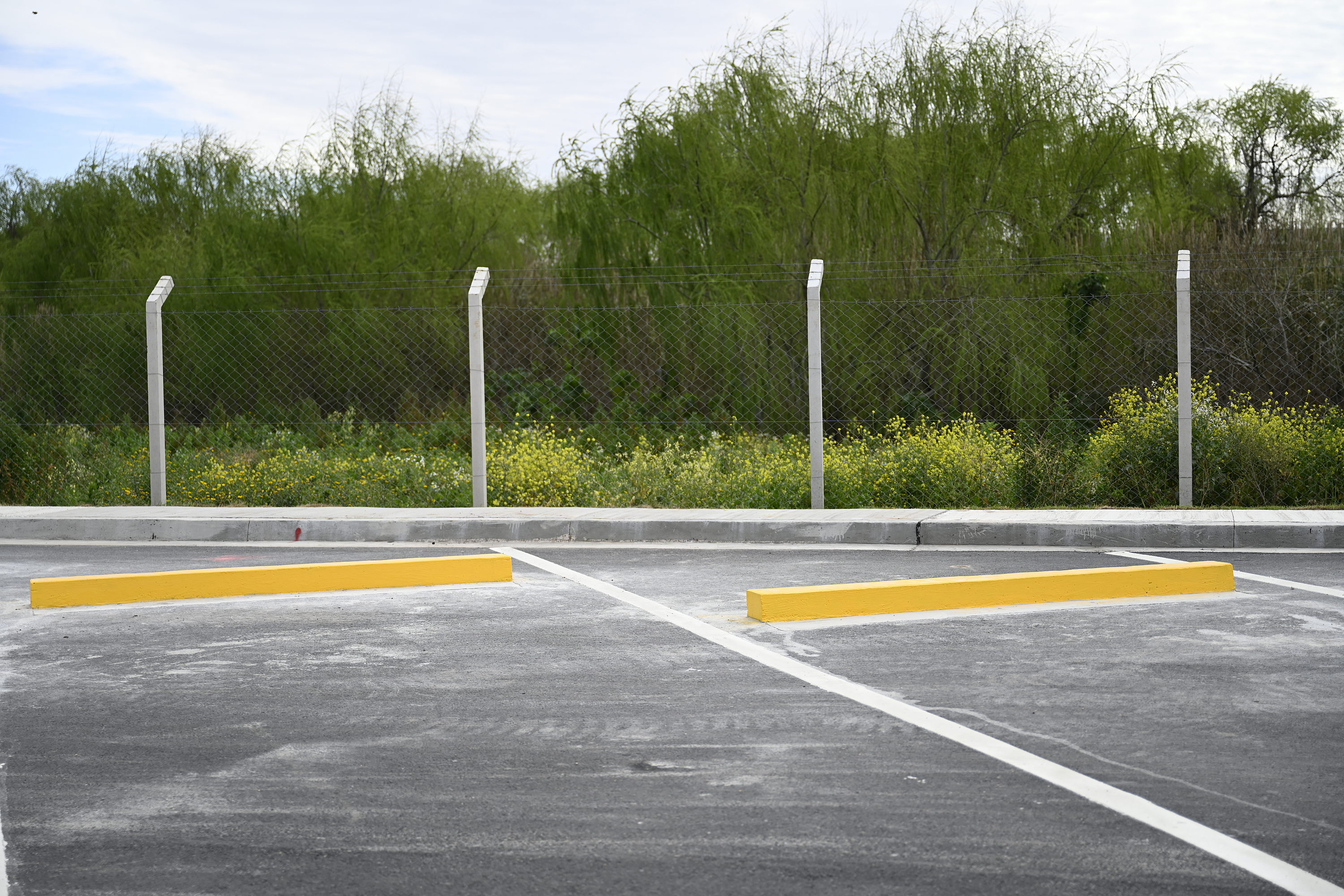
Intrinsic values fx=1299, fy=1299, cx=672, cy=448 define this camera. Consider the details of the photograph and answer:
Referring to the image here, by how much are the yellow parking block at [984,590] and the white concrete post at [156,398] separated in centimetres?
730

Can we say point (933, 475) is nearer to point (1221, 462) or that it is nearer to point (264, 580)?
point (1221, 462)

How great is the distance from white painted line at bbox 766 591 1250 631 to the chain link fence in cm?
432

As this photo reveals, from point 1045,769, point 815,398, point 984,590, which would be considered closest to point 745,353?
point 815,398

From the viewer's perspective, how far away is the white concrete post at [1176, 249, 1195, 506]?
452 inches

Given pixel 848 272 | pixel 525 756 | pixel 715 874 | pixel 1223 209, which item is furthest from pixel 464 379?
pixel 715 874

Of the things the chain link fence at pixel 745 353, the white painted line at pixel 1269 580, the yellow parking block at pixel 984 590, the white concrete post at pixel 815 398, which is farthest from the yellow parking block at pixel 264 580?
the chain link fence at pixel 745 353

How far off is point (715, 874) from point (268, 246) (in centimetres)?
1935

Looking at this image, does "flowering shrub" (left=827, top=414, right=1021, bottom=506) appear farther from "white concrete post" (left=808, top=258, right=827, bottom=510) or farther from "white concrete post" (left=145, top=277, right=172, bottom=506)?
"white concrete post" (left=145, top=277, right=172, bottom=506)

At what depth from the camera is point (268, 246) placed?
21234 mm

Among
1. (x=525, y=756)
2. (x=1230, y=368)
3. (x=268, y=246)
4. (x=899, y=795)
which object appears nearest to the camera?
(x=899, y=795)

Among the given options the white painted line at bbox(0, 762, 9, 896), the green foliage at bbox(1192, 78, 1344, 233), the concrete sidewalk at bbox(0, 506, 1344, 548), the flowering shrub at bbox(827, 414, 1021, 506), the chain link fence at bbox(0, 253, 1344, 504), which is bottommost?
the white painted line at bbox(0, 762, 9, 896)

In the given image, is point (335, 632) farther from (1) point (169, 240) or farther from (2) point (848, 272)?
(1) point (169, 240)

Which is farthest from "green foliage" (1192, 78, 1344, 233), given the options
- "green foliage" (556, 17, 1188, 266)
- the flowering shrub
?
the flowering shrub

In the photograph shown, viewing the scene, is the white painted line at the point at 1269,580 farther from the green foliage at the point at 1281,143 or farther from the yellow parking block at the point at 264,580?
the green foliage at the point at 1281,143
